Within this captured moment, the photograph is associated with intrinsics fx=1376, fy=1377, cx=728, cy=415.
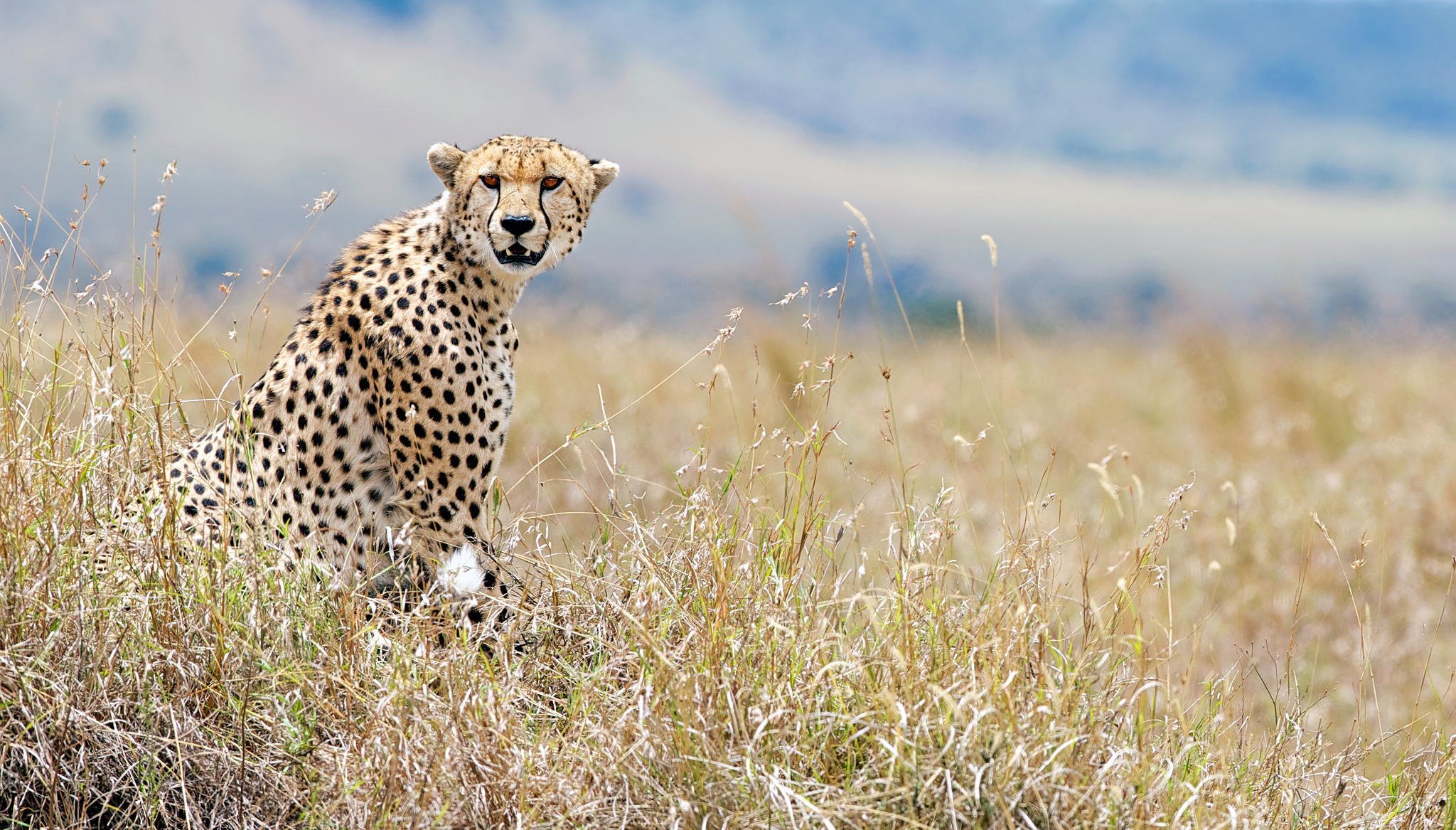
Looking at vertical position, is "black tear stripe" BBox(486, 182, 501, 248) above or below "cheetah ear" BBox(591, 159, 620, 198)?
below

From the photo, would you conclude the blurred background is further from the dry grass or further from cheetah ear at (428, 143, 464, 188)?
the dry grass

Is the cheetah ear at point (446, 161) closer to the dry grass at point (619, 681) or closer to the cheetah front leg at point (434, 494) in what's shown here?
the cheetah front leg at point (434, 494)

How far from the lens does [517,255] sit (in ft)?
9.05

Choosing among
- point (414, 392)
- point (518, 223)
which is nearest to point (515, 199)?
point (518, 223)

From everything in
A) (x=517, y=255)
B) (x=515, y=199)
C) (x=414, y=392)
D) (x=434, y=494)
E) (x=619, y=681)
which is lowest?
(x=619, y=681)

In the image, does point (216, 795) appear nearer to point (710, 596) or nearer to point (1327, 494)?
point (710, 596)

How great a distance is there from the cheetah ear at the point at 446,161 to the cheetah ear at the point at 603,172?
0.93 ft

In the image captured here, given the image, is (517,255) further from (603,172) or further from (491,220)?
(603,172)

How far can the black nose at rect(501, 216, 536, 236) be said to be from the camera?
8.91 feet

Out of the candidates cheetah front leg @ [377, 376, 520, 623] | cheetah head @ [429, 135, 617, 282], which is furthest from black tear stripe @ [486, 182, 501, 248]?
cheetah front leg @ [377, 376, 520, 623]

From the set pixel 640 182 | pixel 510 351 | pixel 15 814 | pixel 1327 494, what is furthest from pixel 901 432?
pixel 640 182

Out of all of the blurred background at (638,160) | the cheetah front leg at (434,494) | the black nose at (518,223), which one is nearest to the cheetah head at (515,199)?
the black nose at (518,223)

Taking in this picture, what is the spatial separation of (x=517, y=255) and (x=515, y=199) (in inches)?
4.4

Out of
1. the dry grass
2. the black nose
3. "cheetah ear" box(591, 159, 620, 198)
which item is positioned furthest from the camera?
"cheetah ear" box(591, 159, 620, 198)
